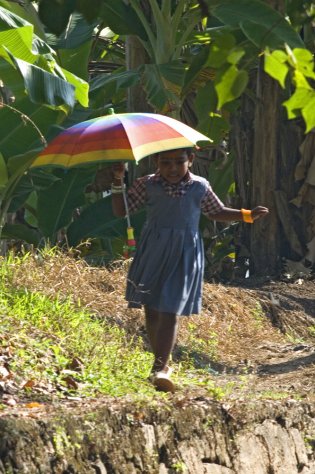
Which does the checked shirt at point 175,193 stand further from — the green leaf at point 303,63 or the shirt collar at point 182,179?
the green leaf at point 303,63

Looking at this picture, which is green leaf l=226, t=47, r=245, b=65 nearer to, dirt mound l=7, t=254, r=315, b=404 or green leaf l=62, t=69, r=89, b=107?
dirt mound l=7, t=254, r=315, b=404

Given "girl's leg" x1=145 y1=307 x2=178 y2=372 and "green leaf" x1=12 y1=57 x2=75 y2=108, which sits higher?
"green leaf" x1=12 y1=57 x2=75 y2=108

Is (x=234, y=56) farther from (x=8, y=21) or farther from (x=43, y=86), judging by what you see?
(x=8, y=21)

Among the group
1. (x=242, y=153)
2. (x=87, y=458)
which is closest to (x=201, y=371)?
(x=87, y=458)

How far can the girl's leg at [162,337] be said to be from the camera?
6.94m

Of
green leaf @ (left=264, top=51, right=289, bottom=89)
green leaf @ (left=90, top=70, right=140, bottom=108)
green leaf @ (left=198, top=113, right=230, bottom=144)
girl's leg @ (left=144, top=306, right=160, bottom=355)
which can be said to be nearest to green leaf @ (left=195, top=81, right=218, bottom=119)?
green leaf @ (left=198, top=113, right=230, bottom=144)

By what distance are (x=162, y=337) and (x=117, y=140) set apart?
1262 millimetres

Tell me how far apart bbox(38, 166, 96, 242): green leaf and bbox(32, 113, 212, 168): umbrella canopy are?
13.3 feet

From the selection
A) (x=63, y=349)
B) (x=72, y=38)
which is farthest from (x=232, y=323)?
(x=63, y=349)

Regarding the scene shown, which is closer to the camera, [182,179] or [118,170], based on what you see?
[182,179]

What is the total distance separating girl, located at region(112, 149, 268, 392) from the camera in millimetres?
7199

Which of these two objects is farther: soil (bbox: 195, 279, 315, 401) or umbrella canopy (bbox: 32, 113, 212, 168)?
soil (bbox: 195, 279, 315, 401)

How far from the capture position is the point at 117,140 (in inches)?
292

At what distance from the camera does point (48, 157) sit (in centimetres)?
770
